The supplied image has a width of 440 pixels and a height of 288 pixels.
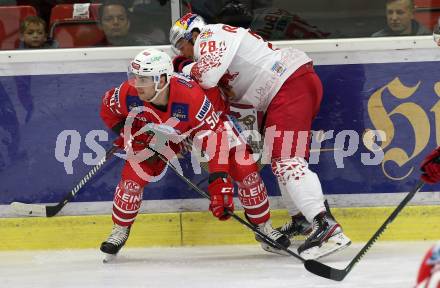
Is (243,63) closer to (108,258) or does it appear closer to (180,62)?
(180,62)

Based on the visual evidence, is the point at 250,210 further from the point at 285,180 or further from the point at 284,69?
the point at 284,69

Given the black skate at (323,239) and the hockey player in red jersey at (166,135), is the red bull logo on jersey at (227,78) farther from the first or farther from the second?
the black skate at (323,239)

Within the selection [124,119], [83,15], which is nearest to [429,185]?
[124,119]

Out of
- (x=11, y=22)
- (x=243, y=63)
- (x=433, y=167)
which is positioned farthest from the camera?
(x=11, y=22)

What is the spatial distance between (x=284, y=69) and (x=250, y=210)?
70 cm

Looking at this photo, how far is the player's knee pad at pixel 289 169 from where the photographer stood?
4496 mm

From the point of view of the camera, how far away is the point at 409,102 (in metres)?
Answer: 4.91

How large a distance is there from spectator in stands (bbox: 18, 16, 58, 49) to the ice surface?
1049 mm

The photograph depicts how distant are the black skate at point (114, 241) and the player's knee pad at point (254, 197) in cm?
59

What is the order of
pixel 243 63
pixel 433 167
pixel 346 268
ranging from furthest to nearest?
pixel 243 63 → pixel 346 268 → pixel 433 167

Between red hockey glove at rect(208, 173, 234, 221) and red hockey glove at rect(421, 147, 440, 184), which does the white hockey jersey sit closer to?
red hockey glove at rect(208, 173, 234, 221)

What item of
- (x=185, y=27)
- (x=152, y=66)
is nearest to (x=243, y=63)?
(x=185, y=27)

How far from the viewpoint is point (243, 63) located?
466 centimetres

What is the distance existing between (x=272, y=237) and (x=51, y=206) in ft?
3.75
